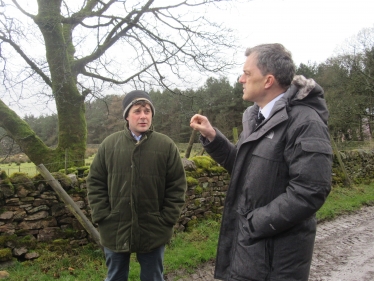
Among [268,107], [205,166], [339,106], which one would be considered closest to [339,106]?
[339,106]

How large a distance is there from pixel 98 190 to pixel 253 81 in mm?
1697

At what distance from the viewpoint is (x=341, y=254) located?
4.75 meters

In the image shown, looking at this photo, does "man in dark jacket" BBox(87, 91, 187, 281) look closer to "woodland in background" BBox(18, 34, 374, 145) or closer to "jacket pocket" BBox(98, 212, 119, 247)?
"jacket pocket" BBox(98, 212, 119, 247)

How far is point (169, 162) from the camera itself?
2.76 metres

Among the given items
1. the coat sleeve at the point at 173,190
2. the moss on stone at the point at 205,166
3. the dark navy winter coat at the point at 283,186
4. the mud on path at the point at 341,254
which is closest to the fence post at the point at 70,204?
the mud on path at the point at 341,254

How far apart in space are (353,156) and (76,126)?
9720 millimetres

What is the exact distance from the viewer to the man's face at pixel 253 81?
1748 mm

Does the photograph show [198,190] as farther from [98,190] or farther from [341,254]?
[98,190]

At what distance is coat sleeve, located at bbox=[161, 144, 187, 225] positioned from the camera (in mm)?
2705

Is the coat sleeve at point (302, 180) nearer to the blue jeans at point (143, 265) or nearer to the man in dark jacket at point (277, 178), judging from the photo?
the man in dark jacket at point (277, 178)

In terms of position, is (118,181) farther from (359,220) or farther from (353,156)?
(353,156)

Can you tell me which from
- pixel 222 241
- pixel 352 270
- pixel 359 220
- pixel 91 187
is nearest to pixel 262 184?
pixel 222 241

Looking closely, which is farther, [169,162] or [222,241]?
[169,162]

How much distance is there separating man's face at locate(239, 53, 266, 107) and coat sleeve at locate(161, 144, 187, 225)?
1160mm
